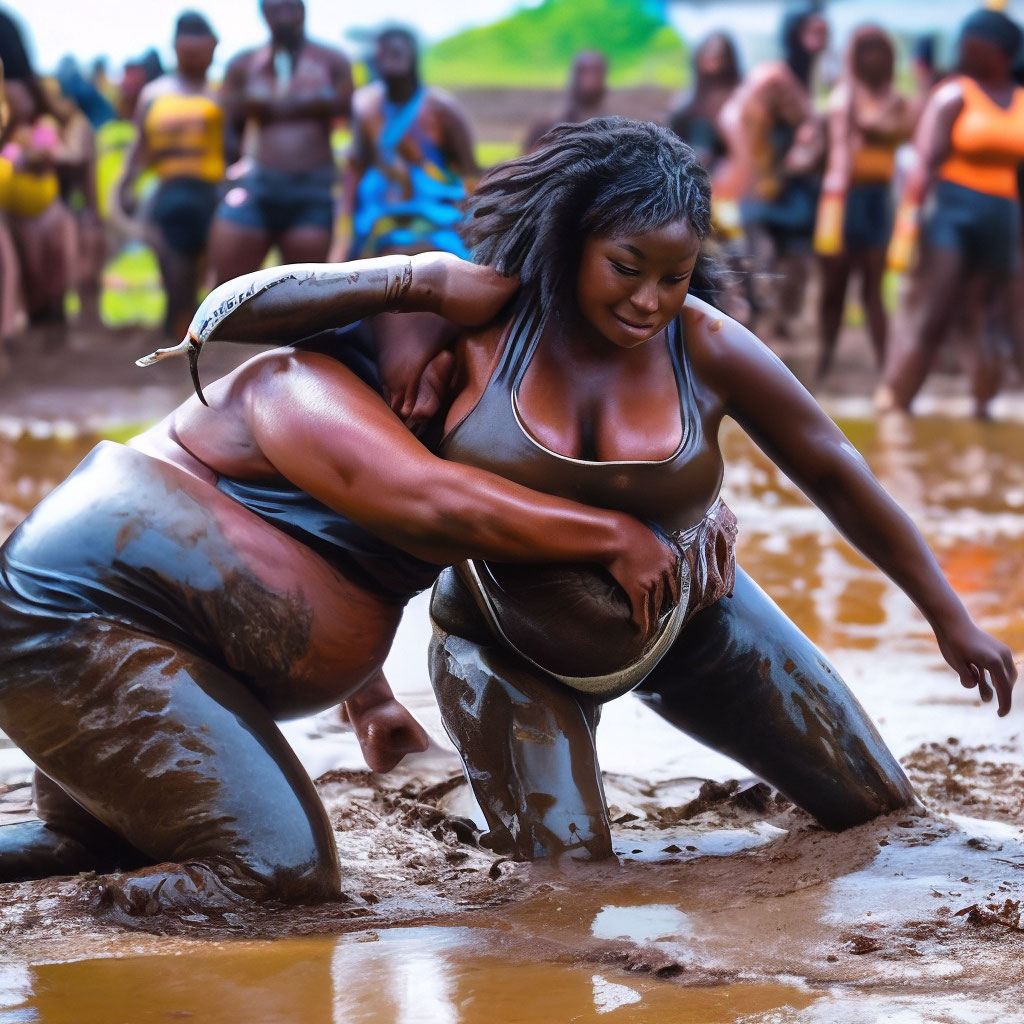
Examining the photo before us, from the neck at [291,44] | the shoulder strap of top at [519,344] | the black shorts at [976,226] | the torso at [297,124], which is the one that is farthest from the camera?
the neck at [291,44]

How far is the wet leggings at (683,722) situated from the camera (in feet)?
9.09

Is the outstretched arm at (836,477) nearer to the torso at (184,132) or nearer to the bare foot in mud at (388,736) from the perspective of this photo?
the bare foot in mud at (388,736)

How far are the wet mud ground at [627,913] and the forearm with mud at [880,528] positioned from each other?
406 mm

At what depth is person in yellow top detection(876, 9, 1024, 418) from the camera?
26.8 ft

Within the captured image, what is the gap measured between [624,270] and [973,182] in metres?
6.35

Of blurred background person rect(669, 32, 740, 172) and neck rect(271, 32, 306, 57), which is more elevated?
neck rect(271, 32, 306, 57)

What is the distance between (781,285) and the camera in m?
11.3

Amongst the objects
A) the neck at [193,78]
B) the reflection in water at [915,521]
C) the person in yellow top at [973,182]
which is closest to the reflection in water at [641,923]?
the reflection in water at [915,521]

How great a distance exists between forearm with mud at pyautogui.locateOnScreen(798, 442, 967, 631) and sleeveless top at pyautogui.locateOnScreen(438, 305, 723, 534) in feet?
0.90

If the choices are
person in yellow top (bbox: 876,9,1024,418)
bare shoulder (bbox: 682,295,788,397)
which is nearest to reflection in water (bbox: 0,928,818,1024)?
bare shoulder (bbox: 682,295,788,397)

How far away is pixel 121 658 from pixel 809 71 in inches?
385

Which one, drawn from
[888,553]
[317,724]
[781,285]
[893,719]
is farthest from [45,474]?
[781,285]

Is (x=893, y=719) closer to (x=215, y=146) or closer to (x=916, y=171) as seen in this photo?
(x=916, y=171)

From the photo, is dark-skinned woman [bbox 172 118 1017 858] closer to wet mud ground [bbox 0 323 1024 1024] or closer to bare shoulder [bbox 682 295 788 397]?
bare shoulder [bbox 682 295 788 397]
